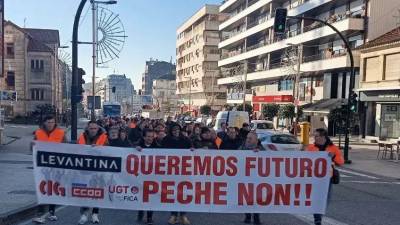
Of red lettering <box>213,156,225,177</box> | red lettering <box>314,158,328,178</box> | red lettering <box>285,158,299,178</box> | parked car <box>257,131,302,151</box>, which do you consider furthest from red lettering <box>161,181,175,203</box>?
parked car <box>257,131,302,151</box>

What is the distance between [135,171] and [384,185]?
10.4 meters

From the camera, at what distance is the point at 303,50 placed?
49.3 metres

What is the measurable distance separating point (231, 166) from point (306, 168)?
50.7 inches

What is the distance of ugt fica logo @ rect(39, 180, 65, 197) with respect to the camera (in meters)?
8.34

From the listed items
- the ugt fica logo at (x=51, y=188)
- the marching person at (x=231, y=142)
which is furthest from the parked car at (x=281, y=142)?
the ugt fica logo at (x=51, y=188)

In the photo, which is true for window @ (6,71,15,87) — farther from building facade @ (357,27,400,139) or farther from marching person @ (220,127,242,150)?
marching person @ (220,127,242,150)

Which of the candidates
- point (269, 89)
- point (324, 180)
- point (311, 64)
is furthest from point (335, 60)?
point (324, 180)

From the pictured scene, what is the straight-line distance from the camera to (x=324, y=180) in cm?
838

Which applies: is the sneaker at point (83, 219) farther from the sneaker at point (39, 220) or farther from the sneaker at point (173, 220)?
the sneaker at point (173, 220)

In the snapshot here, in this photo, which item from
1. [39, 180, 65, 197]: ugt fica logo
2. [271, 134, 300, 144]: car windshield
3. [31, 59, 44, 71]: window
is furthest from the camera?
[31, 59, 44, 71]: window

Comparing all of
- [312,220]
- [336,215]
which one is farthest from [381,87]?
[312,220]

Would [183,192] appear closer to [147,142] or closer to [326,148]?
[147,142]

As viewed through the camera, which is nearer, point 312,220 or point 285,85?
point 312,220

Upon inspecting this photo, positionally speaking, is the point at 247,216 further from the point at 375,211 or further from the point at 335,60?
the point at 335,60
